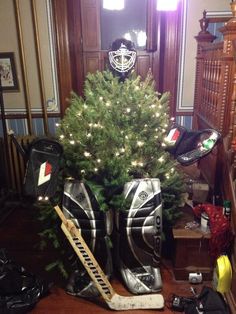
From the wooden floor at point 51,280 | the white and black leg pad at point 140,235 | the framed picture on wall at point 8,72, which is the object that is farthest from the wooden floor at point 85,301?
the framed picture on wall at point 8,72

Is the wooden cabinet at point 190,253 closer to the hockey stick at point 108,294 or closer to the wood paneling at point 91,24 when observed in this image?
the hockey stick at point 108,294

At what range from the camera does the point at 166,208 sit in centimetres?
244

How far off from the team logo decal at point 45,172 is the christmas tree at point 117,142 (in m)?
0.38

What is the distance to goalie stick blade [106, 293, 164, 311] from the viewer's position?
204 centimetres

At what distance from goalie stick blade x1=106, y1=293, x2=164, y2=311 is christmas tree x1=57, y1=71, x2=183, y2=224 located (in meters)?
0.60

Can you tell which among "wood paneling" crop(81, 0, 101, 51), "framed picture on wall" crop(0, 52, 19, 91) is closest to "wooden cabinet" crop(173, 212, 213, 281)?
"wood paneling" crop(81, 0, 101, 51)

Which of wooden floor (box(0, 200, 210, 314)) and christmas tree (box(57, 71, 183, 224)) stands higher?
christmas tree (box(57, 71, 183, 224))

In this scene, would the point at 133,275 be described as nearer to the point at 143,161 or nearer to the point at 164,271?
the point at 164,271

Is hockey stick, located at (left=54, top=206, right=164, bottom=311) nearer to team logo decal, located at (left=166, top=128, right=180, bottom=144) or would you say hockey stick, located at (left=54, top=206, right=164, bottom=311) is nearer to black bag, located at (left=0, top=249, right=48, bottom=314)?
black bag, located at (left=0, top=249, right=48, bottom=314)

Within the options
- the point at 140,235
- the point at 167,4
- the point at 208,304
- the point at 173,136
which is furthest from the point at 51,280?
the point at 167,4

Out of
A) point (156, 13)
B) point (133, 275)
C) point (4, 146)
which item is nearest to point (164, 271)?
point (133, 275)

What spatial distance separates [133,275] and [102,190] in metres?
0.69

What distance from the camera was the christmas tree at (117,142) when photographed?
2123 mm

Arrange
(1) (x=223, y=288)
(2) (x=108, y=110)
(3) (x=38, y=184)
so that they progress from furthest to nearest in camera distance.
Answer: (2) (x=108, y=110)
(1) (x=223, y=288)
(3) (x=38, y=184)
